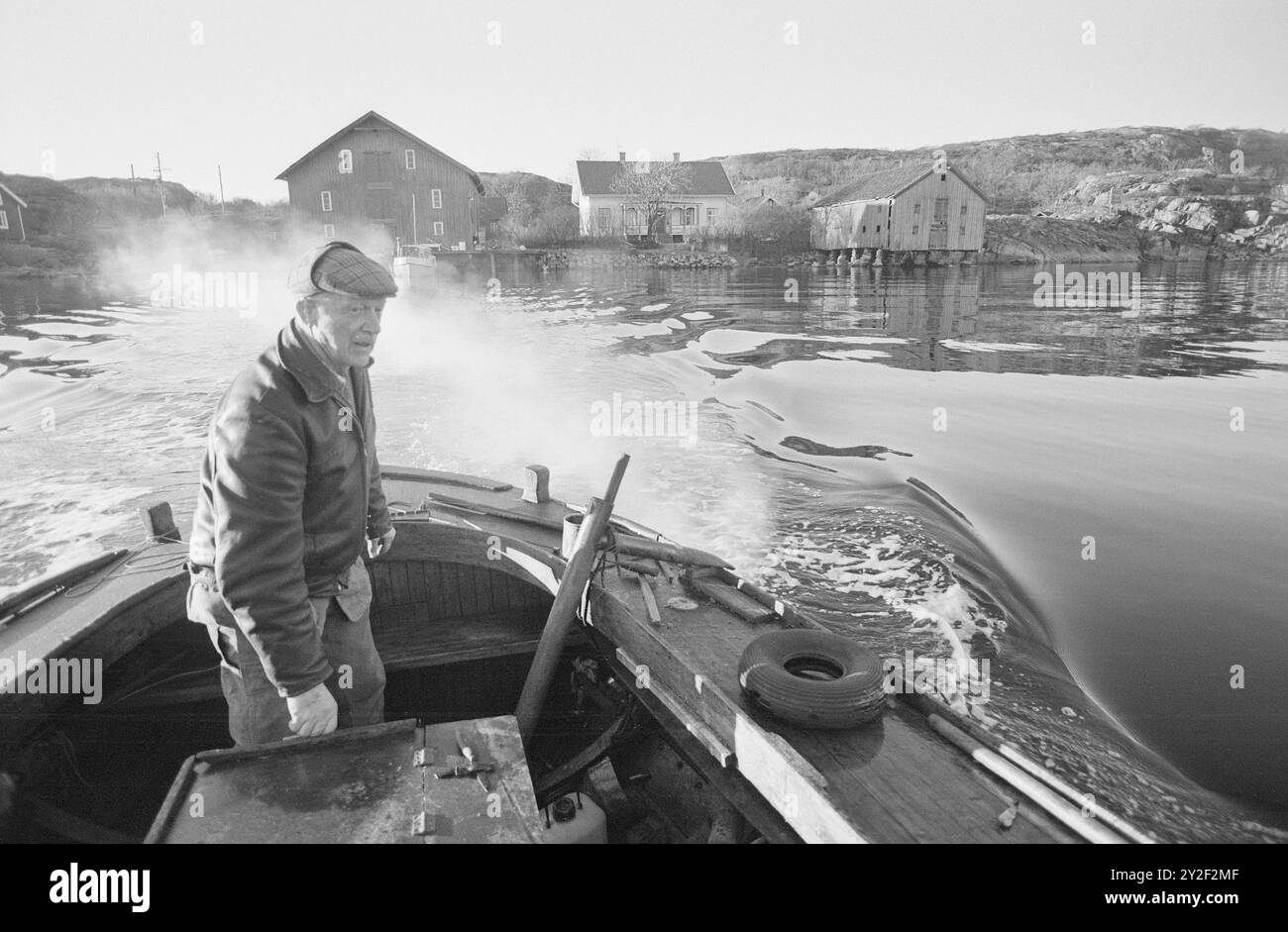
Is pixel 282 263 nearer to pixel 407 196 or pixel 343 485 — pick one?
pixel 407 196

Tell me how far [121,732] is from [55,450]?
39.6 ft

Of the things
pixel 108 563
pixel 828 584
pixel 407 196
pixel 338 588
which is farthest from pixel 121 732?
pixel 407 196

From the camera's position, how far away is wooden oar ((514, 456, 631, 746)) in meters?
4.46

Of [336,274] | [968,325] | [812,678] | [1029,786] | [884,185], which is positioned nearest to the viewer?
[336,274]

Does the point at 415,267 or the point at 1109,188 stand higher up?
the point at 1109,188

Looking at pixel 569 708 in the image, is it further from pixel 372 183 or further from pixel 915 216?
pixel 915 216

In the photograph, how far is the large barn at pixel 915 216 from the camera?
58562mm

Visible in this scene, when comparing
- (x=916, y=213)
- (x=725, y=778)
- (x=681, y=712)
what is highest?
(x=916, y=213)

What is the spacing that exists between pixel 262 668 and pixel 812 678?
2558mm

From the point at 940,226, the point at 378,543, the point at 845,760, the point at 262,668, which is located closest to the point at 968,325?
the point at 845,760

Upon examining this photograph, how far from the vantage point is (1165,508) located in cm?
1044

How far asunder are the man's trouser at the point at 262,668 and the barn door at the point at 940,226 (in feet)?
211

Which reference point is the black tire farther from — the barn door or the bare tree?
the barn door

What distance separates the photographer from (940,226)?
6031 cm
